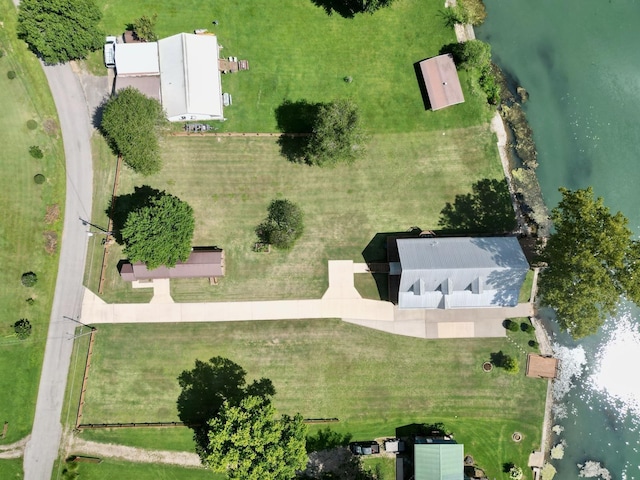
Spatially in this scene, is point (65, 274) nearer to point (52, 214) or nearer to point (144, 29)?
point (52, 214)

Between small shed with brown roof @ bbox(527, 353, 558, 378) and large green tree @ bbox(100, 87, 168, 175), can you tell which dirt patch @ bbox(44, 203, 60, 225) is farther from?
small shed with brown roof @ bbox(527, 353, 558, 378)

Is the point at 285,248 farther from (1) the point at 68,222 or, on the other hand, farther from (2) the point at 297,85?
(1) the point at 68,222

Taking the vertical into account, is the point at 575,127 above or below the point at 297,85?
below

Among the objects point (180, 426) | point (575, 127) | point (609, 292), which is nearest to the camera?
point (609, 292)

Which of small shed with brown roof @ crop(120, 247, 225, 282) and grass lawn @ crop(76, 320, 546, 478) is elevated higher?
small shed with brown roof @ crop(120, 247, 225, 282)

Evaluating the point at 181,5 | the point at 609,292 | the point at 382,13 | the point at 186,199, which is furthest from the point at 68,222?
the point at 609,292

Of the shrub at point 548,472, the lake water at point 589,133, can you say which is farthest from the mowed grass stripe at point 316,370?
the lake water at point 589,133

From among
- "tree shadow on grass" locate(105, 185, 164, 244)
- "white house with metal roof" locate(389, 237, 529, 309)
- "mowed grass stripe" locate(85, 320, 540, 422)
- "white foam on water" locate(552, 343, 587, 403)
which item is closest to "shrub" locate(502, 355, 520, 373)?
"mowed grass stripe" locate(85, 320, 540, 422)
